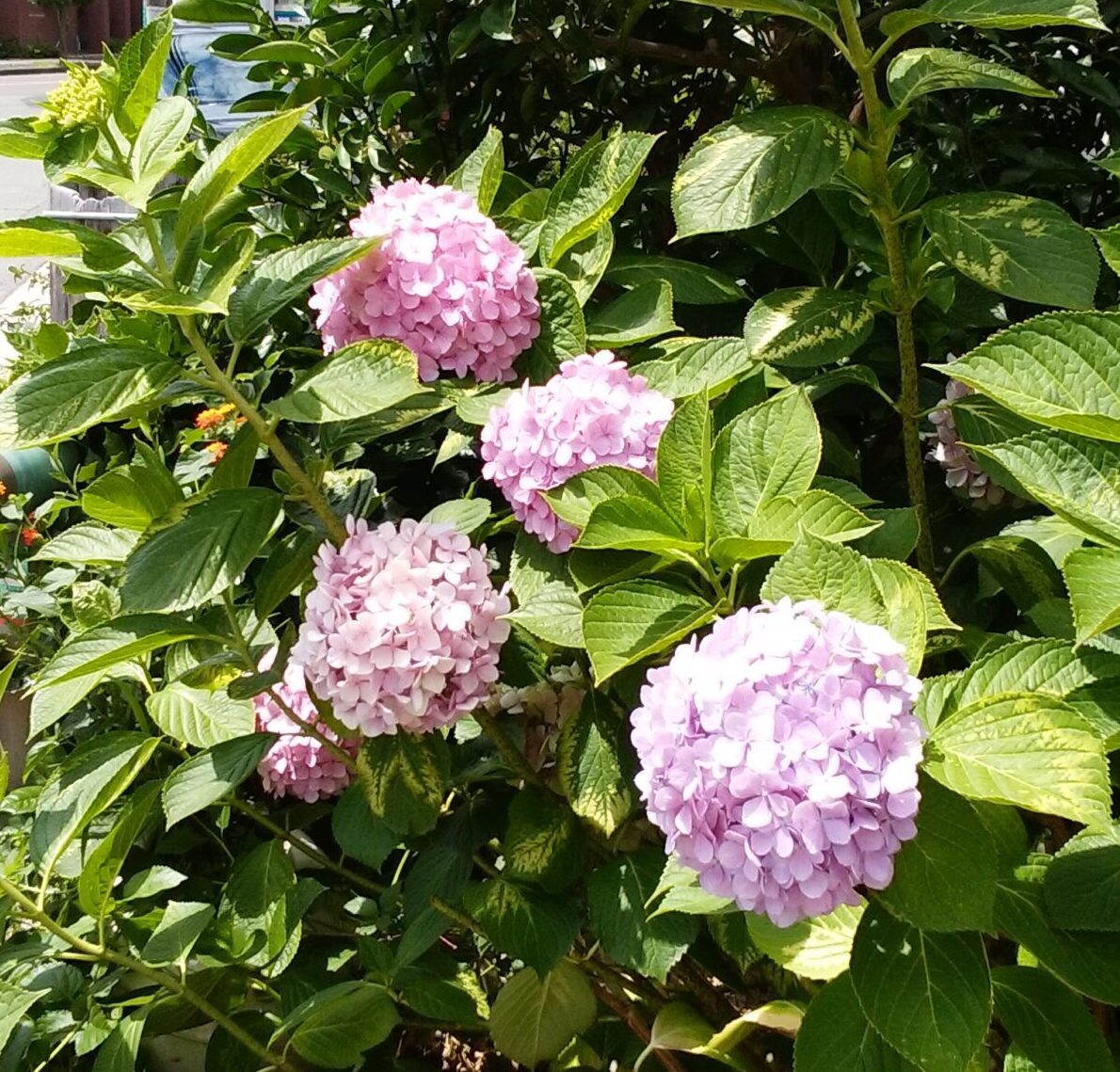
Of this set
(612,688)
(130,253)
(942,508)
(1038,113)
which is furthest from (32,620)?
(1038,113)

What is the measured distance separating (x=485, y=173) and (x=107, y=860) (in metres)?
0.83

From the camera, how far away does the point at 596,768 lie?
40.8 inches

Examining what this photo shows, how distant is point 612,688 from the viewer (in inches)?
42.8

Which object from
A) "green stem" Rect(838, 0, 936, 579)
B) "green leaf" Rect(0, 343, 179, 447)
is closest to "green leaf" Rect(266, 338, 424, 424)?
"green leaf" Rect(0, 343, 179, 447)

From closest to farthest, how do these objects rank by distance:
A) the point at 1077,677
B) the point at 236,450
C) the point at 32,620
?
the point at 1077,677 → the point at 236,450 → the point at 32,620

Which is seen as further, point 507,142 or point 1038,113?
point 507,142

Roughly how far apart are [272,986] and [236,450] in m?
0.71

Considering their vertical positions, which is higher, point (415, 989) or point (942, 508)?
point (942, 508)

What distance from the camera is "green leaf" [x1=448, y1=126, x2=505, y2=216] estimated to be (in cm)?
122

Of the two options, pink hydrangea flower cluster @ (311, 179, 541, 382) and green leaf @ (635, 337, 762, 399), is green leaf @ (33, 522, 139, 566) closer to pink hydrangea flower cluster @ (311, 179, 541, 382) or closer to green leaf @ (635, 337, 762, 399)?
pink hydrangea flower cluster @ (311, 179, 541, 382)

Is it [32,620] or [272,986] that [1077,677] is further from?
[32,620]

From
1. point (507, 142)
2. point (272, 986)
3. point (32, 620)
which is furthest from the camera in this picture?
point (32, 620)

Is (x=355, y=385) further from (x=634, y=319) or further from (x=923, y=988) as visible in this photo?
(x=923, y=988)

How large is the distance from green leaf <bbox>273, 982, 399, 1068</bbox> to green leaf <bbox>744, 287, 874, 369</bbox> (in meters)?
0.81
